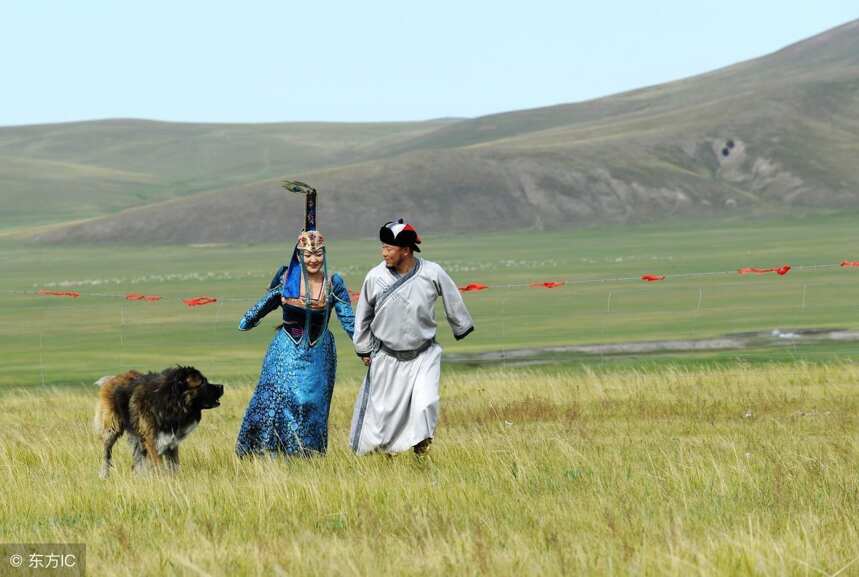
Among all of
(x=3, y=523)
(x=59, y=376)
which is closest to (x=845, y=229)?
(x=59, y=376)

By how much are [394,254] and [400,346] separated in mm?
608

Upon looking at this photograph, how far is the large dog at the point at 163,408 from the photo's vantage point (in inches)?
394

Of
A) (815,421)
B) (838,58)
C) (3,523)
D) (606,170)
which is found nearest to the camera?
(3,523)

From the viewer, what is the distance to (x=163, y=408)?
1003 centimetres

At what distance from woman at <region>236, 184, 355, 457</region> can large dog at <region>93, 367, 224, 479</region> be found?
0.83 meters

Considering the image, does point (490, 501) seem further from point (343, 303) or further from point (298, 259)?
point (298, 259)

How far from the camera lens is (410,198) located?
107000 millimetres

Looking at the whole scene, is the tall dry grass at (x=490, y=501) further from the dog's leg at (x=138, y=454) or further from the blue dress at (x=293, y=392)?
the blue dress at (x=293, y=392)

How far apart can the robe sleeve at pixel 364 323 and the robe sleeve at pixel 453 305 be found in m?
0.46

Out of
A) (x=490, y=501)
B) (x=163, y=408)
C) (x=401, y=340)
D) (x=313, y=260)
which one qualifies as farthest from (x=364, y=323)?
(x=490, y=501)

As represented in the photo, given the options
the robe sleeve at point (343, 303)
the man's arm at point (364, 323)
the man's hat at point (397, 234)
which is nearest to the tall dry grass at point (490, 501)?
the man's arm at point (364, 323)

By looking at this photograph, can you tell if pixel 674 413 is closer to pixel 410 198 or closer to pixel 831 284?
pixel 831 284

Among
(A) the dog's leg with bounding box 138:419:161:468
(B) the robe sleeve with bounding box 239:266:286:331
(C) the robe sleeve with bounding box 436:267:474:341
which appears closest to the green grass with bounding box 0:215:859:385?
(B) the robe sleeve with bounding box 239:266:286:331

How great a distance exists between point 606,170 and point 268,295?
343 feet
